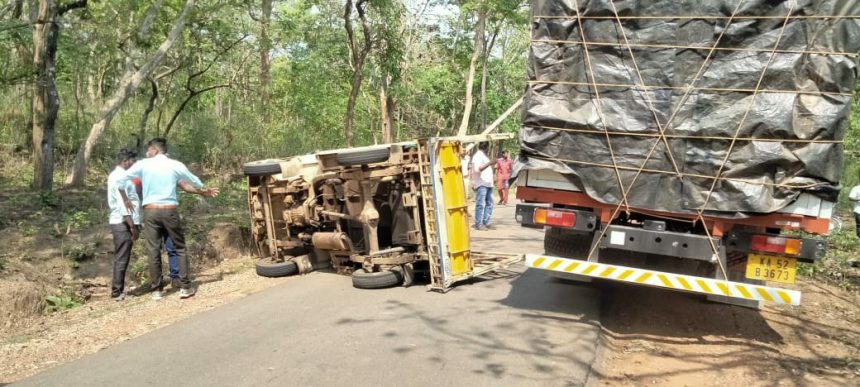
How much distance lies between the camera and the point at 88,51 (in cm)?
1444

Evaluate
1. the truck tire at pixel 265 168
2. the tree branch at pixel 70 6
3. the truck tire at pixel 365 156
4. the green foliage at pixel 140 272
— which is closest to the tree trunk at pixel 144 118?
the tree branch at pixel 70 6

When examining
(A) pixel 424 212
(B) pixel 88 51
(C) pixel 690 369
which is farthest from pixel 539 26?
(B) pixel 88 51

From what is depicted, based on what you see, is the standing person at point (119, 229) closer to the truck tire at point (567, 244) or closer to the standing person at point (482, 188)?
the truck tire at point (567, 244)

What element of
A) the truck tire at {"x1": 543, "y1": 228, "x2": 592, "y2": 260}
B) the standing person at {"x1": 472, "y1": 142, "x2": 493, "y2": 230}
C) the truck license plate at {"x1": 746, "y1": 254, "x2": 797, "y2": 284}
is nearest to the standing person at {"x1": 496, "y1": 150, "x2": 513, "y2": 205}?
the standing person at {"x1": 472, "y1": 142, "x2": 493, "y2": 230}

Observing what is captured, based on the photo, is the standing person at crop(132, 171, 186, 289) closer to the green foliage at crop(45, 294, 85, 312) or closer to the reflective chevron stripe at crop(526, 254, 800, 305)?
the green foliage at crop(45, 294, 85, 312)

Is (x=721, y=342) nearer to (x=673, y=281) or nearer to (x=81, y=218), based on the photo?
(x=673, y=281)

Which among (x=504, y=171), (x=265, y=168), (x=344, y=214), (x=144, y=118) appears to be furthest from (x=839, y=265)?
(x=144, y=118)

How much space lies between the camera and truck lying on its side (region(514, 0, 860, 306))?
545cm

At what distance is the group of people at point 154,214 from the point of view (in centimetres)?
755

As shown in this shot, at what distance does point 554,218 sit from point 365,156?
224cm

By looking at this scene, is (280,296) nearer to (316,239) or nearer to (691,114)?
(316,239)

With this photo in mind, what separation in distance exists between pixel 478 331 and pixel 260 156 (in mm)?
13762

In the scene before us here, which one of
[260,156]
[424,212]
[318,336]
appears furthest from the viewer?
[260,156]

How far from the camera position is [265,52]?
63.5 ft
